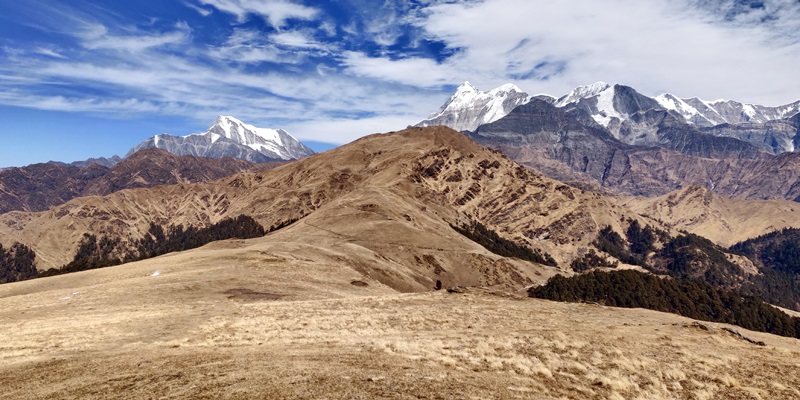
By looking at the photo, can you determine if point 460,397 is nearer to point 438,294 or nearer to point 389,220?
point 438,294

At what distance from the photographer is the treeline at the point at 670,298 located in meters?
163

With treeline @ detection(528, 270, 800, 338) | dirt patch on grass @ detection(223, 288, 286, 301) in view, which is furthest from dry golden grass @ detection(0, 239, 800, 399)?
treeline @ detection(528, 270, 800, 338)

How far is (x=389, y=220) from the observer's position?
17625cm

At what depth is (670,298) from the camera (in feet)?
567

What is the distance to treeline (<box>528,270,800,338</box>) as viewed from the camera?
534ft

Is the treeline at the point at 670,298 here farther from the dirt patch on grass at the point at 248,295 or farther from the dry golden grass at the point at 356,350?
A: the dry golden grass at the point at 356,350

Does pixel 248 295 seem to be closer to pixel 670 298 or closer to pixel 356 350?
pixel 356 350

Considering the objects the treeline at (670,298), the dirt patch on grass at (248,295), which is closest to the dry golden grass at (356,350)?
the dirt patch on grass at (248,295)

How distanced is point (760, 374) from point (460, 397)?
20.4 metres

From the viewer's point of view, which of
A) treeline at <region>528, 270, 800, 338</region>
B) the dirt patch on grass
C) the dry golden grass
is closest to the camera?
the dry golden grass

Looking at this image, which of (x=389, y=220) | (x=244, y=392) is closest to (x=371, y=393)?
(x=244, y=392)

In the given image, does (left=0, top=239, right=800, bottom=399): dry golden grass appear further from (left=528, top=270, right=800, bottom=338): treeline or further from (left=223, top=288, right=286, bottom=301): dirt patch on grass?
(left=528, top=270, right=800, bottom=338): treeline

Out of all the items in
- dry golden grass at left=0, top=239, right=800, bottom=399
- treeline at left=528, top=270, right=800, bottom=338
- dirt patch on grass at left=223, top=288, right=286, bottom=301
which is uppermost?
dry golden grass at left=0, top=239, right=800, bottom=399

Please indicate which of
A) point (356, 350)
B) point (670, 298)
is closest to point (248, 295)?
point (356, 350)
